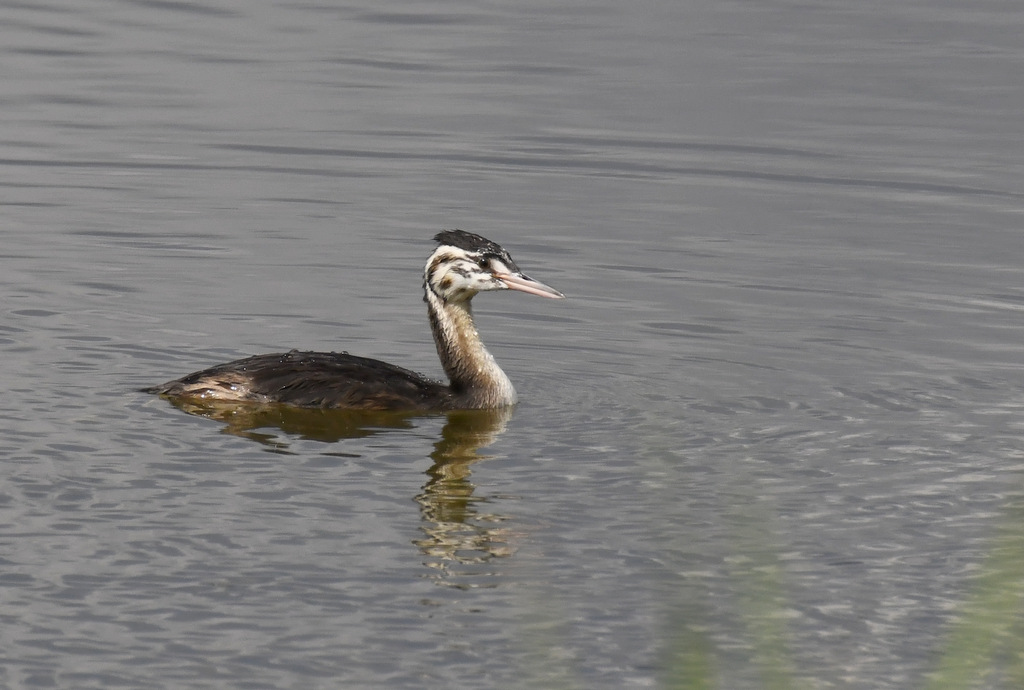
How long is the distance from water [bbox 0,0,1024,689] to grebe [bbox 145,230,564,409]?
9.1 inches

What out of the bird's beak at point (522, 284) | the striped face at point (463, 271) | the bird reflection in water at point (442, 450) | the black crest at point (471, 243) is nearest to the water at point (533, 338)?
the bird reflection in water at point (442, 450)

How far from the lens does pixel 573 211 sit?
1920cm

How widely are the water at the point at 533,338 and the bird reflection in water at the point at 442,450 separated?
38 mm

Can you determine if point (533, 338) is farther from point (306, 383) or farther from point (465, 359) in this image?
point (306, 383)

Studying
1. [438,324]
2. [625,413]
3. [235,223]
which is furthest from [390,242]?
[625,413]

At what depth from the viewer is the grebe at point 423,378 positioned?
41.4ft

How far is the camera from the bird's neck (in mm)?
13133

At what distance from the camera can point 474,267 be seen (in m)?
13.5

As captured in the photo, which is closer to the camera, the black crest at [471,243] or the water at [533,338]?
the water at [533,338]

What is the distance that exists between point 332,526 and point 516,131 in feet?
42.2

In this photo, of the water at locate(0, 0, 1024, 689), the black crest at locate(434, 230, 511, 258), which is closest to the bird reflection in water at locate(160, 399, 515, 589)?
the water at locate(0, 0, 1024, 689)

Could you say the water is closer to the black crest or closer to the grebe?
the grebe

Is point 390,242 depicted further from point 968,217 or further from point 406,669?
point 406,669

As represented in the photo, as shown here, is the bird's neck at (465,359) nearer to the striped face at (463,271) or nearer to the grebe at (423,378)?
the grebe at (423,378)
